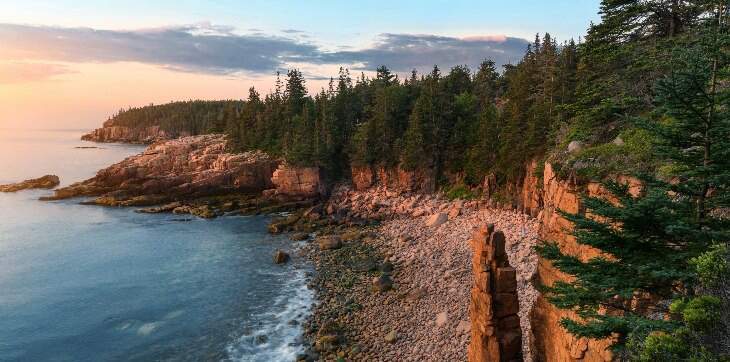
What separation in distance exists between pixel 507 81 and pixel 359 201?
119 ft

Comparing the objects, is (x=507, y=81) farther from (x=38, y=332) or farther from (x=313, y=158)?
(x=38, y=332)

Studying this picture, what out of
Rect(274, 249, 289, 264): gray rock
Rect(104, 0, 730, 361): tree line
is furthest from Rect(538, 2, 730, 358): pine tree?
Rect(274, 249, 289, 264): gray rock

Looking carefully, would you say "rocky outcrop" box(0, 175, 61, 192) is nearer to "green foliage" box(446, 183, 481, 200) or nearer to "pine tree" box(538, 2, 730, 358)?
"green foliage" box(446, 183, 481, 200)

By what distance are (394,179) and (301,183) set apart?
45.7 ft

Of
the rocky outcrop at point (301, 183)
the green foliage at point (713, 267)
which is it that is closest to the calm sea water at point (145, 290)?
the rocky outcrop at point (301, 183)

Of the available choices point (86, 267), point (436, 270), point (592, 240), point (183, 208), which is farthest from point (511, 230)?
point (183, 208)

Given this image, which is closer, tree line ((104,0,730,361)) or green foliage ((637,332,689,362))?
green foliage ((637,332,689,362))

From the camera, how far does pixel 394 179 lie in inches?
2235

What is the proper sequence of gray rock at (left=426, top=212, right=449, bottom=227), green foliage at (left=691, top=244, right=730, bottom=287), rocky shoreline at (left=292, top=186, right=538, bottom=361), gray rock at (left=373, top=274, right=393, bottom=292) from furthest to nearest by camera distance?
gray rock at (left=426, top=212, right=449, bottom=227) < gray rock at (left=373, top=274, right=393, bottom=292) < rocky shoreline at (left=292, top=186, right=538, bottom=361) < green foliage at (left=691, top=244, right=730, bottom=287)

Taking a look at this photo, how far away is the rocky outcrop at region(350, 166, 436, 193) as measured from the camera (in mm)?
53906

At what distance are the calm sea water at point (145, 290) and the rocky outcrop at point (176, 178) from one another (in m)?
8.55

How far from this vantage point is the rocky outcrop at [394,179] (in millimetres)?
53906

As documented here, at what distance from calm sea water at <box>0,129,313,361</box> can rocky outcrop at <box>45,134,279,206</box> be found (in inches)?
336

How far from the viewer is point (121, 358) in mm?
24469
